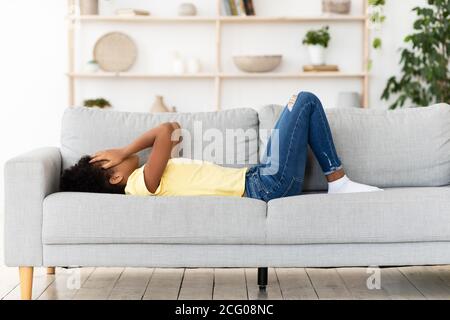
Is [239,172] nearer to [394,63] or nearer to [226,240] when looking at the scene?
[226,240]

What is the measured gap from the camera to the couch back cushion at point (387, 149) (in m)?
3.63

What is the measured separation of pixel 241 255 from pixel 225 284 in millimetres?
441

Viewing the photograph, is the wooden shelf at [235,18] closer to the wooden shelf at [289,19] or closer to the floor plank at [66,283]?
the wooden shelf at [289,19]

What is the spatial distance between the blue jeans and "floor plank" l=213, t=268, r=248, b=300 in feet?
1.40

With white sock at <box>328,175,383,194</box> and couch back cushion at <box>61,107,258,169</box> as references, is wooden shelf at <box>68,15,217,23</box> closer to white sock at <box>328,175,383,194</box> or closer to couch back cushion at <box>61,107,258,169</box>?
couch back cushion at <box>61,107,258,169</box>

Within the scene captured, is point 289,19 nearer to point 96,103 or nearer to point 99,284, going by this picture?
point 96,103

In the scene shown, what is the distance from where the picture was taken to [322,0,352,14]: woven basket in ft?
18.3

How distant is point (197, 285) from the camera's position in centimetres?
346

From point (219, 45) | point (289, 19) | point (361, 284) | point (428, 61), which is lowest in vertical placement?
point (361, 284)

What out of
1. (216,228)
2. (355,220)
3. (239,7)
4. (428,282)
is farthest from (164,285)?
(239,7)

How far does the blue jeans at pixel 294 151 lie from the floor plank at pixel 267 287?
1.36ft

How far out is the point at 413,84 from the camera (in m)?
5.57

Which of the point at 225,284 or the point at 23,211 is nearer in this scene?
the point at 23,211
